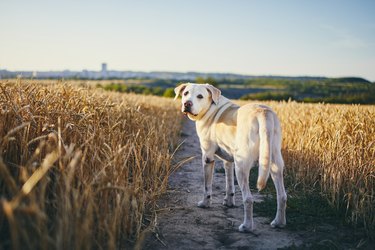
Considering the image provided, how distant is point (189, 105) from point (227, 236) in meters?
2.17

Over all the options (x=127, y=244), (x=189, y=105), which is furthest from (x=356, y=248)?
(x=189, y=105)

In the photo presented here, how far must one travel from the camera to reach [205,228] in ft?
14.2

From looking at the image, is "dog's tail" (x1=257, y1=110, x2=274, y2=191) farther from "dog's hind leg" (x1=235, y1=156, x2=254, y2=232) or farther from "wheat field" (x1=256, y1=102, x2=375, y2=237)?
"wheat field" (x1=256, y1=102, x2=375, y2=237)

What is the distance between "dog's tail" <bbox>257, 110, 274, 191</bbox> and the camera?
12.7ft

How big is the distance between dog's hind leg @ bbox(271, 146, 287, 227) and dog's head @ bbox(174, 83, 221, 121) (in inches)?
62.9

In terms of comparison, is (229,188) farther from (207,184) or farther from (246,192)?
(246,192)

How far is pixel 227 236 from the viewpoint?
409 centimetres

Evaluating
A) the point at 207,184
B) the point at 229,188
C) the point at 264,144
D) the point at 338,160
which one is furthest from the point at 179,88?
the point at 338,160

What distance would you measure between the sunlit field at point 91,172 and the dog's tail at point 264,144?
1.43 m

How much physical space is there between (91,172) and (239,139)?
6.57ft

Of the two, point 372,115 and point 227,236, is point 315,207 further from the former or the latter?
point 372,115

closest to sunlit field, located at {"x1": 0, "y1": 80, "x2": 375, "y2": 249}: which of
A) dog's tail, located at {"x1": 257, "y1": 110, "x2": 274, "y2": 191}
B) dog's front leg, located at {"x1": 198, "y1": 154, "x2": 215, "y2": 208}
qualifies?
dog's front leg, located at {"x1": 198, "y1": 154, "x2": 215, "y2": 208}

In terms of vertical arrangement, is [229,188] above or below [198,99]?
below

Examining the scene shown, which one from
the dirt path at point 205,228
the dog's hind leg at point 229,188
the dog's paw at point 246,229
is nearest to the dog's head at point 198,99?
the dog's hind leg at point 229,188
